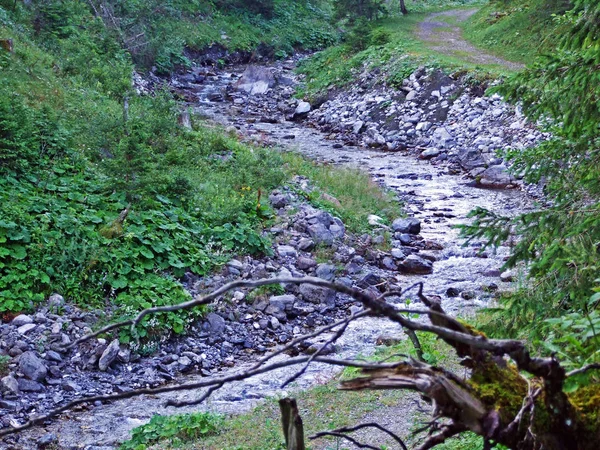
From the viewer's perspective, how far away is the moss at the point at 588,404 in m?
2.23

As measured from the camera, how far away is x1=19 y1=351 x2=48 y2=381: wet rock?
715 cm

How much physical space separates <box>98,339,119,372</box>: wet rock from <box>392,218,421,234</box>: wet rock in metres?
7.47

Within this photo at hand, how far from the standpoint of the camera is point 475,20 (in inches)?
1323

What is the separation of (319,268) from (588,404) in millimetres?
8473

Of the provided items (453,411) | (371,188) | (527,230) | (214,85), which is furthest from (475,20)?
(453,411)

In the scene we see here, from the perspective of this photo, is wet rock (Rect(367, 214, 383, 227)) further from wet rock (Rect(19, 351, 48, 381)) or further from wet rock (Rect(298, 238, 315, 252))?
wet rock (Rect(19, 351, 48, 381))

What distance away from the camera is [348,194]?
15016mm

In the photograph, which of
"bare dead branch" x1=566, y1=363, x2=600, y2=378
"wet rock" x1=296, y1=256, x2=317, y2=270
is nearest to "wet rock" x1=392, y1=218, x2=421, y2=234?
"wet rock" x1=296, y1=256, x2=317, y2=270

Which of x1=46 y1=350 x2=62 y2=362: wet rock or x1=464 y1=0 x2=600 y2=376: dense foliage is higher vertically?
x1=464 y1=0 x2=600 y2=376: dense foliage

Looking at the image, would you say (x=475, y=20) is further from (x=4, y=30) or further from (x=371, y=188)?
(x=4, y=30)

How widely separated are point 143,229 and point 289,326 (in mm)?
2538

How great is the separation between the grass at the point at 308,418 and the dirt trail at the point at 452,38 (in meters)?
19.0

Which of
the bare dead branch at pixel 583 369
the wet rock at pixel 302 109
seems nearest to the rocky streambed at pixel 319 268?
the wet rock at pixel 302 109

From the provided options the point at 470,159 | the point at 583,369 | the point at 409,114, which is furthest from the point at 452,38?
the point at 583,369
